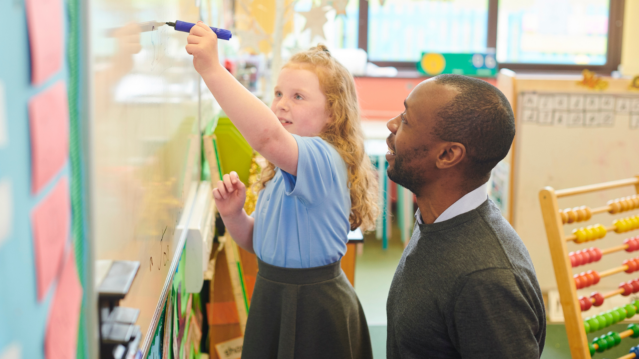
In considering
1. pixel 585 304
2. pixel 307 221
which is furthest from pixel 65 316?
pixel 585 304

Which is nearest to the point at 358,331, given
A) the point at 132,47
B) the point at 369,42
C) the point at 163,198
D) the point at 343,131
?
the point at 343,131

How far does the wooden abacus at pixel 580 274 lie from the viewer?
1678mm

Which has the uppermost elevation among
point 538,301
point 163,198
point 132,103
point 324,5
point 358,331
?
point 324,5

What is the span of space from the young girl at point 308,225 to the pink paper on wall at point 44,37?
69cm

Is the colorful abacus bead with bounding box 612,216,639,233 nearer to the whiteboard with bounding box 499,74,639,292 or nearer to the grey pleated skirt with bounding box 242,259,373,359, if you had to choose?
the whiteboard with bounding box 499,74,639,292

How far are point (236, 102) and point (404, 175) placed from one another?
12.5 inches

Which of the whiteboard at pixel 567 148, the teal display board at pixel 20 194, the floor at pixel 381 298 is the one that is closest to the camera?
the teal display board at pixel 20 194

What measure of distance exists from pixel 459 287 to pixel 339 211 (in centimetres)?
44

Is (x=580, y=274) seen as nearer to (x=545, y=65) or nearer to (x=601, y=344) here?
(x=601, y=344)

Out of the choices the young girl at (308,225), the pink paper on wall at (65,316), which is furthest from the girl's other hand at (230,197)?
the pink paper on wall at (65,316)

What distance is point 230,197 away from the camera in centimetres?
124

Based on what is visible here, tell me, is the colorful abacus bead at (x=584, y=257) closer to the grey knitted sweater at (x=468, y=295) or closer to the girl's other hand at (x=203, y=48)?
the grey knitted sweater at (x=468, y=295)

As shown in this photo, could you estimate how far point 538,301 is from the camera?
84 cm

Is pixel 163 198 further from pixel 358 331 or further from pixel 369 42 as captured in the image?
pixel 369 42
